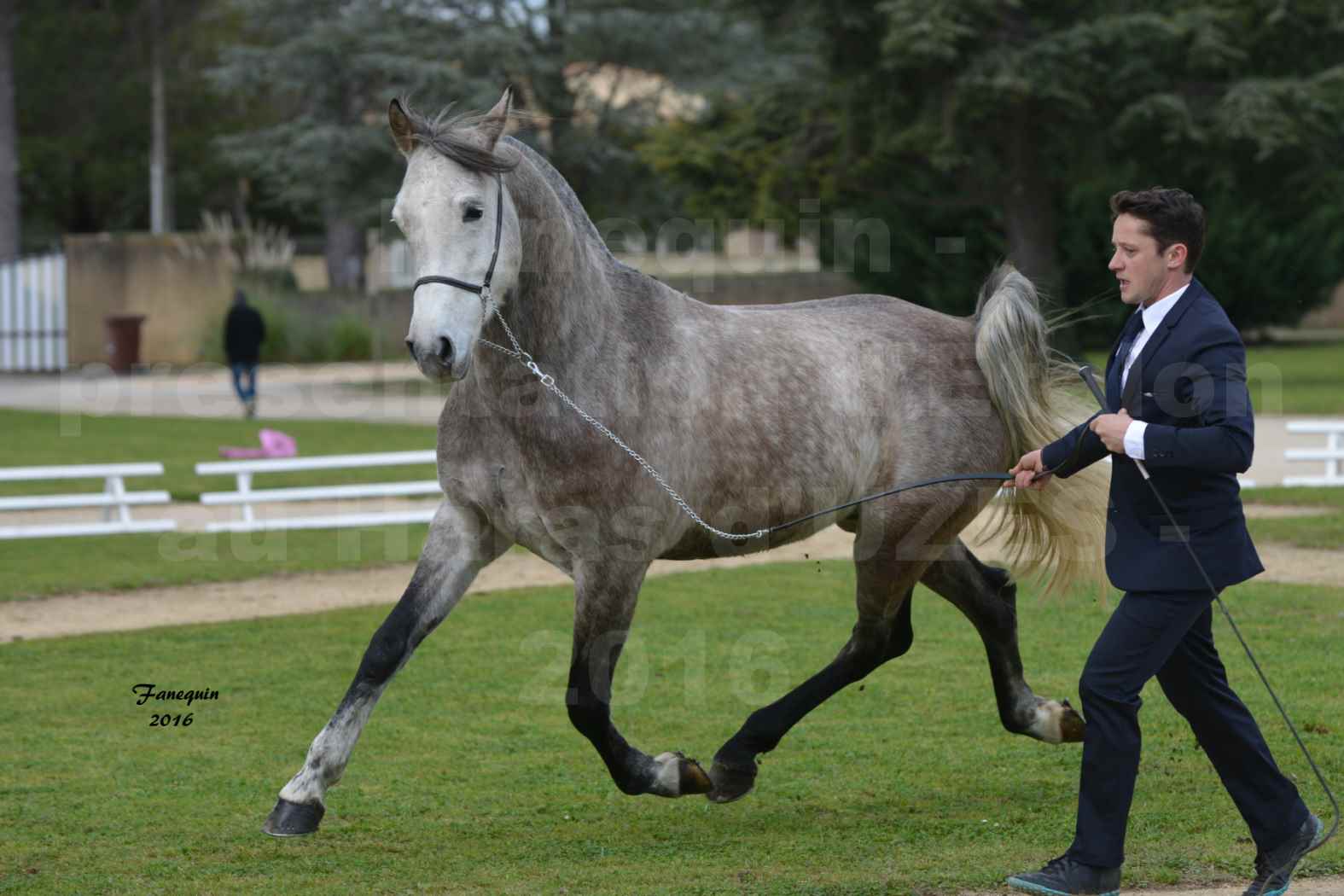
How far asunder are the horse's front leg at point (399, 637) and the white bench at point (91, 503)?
7718mm

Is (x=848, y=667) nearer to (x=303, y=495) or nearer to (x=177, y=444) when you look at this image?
(x=303, y=495)

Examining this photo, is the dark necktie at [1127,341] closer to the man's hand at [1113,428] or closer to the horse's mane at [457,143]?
the man's hand at [1113,428]

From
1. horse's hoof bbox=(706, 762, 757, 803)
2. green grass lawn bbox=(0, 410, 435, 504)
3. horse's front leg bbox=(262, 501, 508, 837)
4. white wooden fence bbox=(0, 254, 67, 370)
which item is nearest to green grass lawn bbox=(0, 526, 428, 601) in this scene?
green grass lawn bbox=(0, 410, 435, 504)

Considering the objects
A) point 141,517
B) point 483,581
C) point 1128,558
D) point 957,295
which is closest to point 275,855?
point 1128,558

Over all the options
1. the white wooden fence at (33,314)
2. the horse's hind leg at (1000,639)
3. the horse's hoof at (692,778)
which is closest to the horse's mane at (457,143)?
the horse's hoof at (692,778)

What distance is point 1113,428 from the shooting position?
4.47 metres

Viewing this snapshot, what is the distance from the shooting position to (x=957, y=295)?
33.0m

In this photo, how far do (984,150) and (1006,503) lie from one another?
21.7 metres

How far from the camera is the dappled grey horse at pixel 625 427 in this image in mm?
4750

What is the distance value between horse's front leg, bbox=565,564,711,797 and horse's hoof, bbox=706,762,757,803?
40cm

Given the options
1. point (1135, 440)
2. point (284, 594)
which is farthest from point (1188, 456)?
point (284, 594)

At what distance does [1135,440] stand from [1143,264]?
466 mm

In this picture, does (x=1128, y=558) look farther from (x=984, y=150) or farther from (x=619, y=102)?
(x=619, y=102)

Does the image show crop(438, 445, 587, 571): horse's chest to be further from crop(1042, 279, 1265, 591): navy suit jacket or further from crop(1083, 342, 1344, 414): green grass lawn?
crop(1083, 342, 1344, 414): green grass lawn
